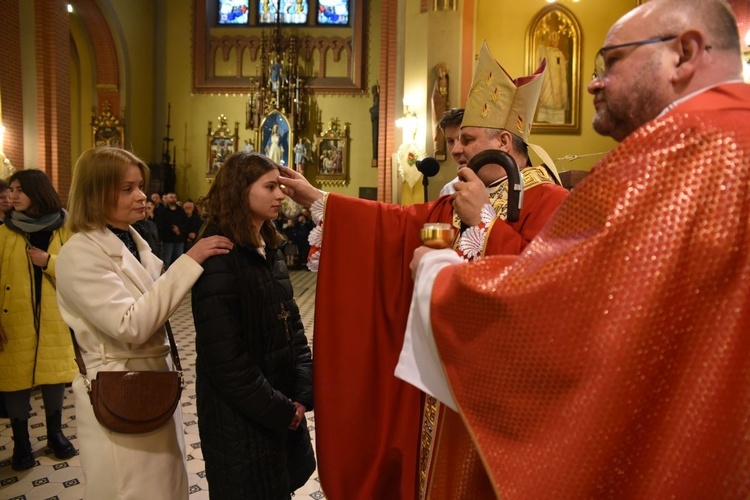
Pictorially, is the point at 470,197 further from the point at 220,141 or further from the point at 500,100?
the point at 220,141

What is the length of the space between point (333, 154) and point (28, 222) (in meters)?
13.5

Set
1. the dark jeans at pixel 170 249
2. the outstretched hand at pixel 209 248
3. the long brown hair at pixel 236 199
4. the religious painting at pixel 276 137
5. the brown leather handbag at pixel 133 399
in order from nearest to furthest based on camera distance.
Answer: the brown leather handbag at pixel 133 399 < the outstretched hand at pixel 209 248 < the long brown hair at pixel 236 199 < the dark jeans at pixel 170 249 < the religious painting at pixel 276 137

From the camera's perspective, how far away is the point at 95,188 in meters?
1.95

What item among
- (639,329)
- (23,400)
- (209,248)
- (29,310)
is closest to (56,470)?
(23,400)

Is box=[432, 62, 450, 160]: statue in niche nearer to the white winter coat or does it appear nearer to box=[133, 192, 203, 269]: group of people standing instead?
box=[133, 192, 203, 269]: group of people standing

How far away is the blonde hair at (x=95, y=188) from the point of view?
1908mm

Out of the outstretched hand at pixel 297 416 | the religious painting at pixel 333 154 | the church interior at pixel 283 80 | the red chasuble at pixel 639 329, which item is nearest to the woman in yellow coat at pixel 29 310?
the outstretched hand at pixel 297 416

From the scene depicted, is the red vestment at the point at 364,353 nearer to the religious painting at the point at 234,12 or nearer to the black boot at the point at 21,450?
the black boot at the point at 21,450

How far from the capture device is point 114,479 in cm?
180

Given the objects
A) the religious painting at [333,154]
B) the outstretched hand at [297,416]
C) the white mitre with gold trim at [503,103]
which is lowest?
the outstretched hand at [297,416]

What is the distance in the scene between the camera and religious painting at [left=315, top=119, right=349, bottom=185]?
16.5m

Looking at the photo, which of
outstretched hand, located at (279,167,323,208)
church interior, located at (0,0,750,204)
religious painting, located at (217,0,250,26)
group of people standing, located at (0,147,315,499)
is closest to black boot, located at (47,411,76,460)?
group of people standing, located at (0,147,315,499)

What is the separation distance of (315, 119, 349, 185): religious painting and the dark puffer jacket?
1475cm

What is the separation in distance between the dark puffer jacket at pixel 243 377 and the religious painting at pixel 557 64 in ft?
27.5
